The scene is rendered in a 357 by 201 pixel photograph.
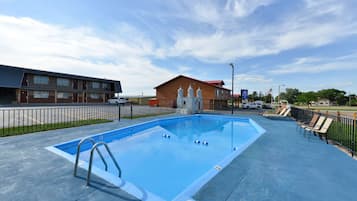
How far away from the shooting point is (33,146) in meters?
5.29

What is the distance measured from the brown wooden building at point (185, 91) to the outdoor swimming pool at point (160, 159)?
54.9ft

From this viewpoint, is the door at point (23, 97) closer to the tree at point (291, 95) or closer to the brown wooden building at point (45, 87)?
the brown wooden building at point (45, 87)

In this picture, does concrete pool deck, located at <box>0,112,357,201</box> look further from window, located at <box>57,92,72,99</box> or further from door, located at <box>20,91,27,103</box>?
window, located at <box>57,92,72,99</box>

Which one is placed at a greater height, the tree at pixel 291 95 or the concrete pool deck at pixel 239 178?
the tree at pixel 291 95

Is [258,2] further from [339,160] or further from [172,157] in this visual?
[172,157]

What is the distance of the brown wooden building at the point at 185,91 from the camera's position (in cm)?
2688

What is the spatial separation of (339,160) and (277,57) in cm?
1846

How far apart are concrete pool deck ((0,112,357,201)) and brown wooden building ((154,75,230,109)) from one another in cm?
2139

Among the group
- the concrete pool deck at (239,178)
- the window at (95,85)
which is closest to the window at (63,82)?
the window at (95,85)

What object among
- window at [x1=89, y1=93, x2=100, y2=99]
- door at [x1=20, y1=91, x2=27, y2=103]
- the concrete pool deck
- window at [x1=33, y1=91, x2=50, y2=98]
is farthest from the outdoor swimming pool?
window at [x1=89, y1=93, x2=100, y2=99]

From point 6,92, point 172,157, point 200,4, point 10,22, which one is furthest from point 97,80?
point 172,157

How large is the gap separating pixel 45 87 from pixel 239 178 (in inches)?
1456

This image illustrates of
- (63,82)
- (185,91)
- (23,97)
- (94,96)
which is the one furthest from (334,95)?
(23,97)

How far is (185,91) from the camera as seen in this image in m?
28.8
